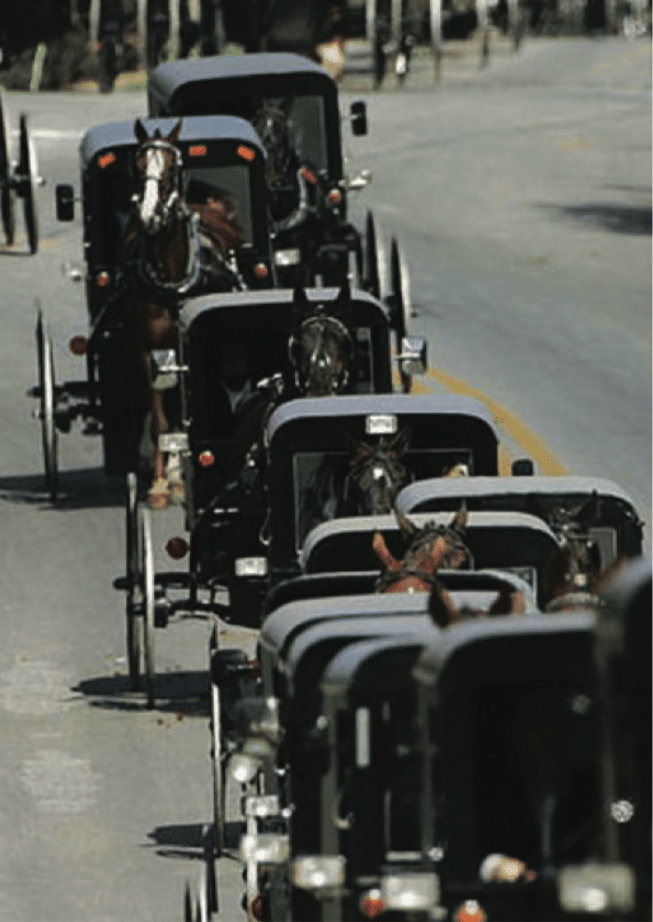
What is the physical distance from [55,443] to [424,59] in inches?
1548

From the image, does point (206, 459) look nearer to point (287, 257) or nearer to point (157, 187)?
point (157, 187)

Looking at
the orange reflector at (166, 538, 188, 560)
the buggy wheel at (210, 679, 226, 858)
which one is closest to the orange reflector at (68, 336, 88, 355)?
the orange reflector at (166, 538, 188, 560)

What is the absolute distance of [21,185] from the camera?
130 feet

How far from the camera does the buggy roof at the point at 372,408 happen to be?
23.0 m

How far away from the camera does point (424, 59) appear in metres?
70.1

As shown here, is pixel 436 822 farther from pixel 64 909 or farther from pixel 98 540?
pixel 98 540

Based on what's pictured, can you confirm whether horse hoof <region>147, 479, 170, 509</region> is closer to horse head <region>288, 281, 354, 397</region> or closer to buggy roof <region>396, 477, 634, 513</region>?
horse head <region>288, 281, 354, 397</region>

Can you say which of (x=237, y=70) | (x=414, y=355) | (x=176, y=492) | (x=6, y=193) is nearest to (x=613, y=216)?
(x=6, y=193)

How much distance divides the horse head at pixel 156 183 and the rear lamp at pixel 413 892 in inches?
628

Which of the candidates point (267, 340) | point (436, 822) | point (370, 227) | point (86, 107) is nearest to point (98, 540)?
point (267, 340)

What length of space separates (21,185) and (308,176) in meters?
4.30

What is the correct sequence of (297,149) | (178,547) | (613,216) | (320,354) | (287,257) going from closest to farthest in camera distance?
(320,354) < (178,547) < (287,257) < (297,149) < (613,216)

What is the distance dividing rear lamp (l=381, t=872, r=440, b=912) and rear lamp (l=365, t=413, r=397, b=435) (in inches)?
383

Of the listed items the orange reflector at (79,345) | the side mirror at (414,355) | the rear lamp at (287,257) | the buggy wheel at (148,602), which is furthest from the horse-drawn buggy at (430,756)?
the rear lamp at (287,257)
